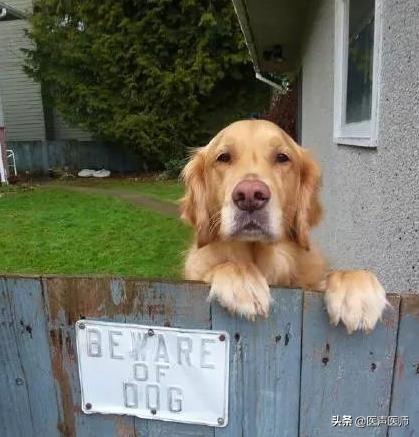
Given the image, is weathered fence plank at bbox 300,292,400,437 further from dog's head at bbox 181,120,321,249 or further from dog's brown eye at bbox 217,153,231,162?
dog's brown eye at bbox 217,153,231,162

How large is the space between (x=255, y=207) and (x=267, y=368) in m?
0.64

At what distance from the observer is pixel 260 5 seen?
217 inches

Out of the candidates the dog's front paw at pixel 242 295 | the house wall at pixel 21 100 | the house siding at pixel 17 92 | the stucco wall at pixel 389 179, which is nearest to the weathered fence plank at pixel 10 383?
the dog's front paw at pixel 242 295

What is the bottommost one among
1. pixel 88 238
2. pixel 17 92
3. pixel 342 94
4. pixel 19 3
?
pixel 88 238

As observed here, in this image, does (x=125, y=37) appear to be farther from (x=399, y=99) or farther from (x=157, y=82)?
(x=399, y=99)

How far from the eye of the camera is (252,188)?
188 cm

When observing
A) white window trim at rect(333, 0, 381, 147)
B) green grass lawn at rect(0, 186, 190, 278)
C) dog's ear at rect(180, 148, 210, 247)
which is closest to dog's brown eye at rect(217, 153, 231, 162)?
dog's ear at rect(180, 148, 210, 247)

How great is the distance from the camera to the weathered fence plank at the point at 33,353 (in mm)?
1551

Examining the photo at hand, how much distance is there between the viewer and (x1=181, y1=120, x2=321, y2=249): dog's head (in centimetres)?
194

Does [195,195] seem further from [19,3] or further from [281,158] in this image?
[19,3]

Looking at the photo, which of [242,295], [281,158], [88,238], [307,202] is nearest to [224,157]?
[281,158]

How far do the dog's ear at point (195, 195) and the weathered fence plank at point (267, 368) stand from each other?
2.94 ft

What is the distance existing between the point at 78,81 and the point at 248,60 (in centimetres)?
521

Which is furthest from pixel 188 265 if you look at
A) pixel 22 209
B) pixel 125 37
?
pixel 125 37
